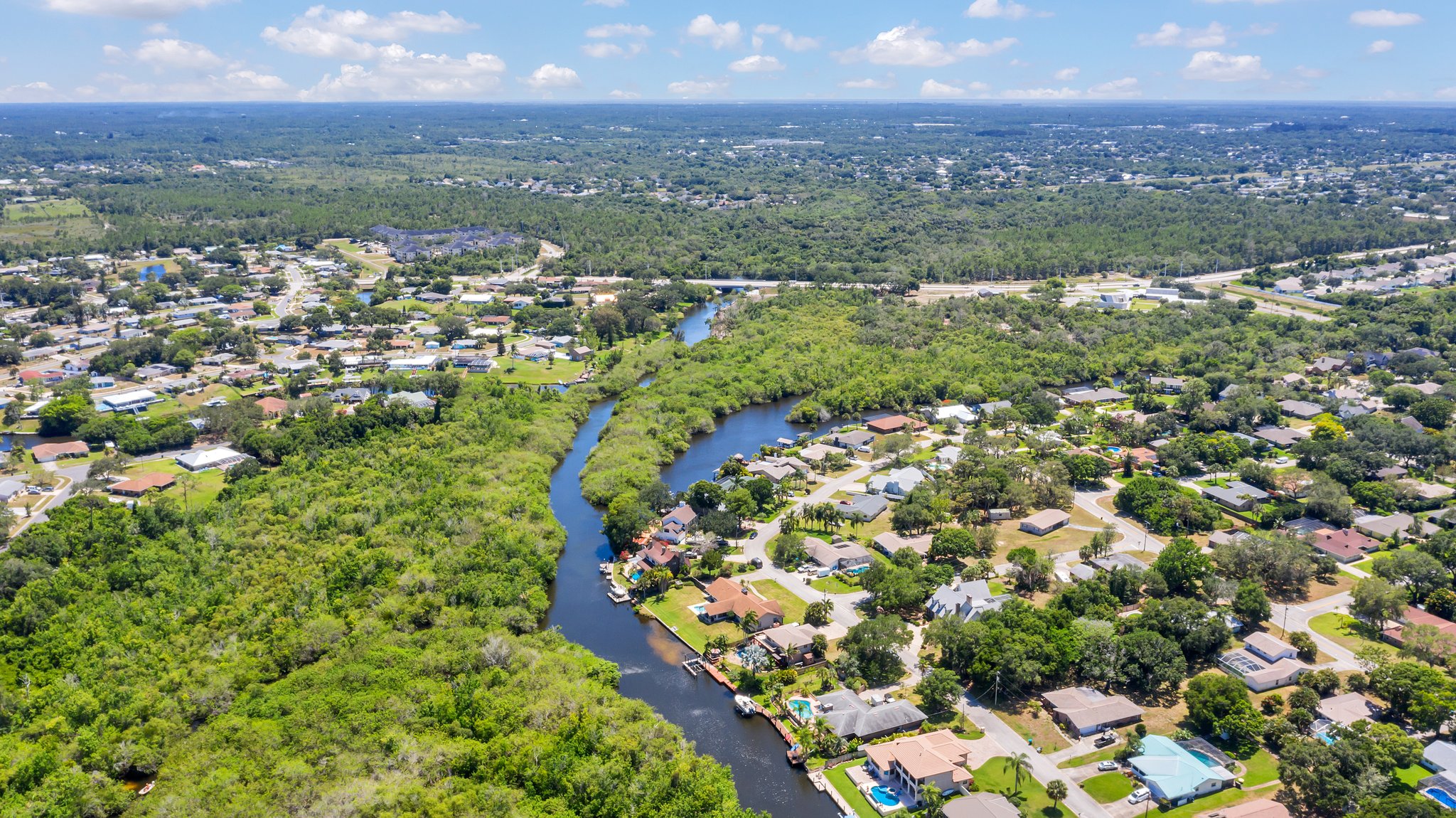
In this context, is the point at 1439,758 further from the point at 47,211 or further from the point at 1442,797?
the point at 47,211

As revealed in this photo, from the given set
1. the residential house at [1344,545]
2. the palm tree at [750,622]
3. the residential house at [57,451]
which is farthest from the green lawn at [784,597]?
the residential house at [57,451]

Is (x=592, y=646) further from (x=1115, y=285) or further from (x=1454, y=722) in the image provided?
(x=1115, y=285)

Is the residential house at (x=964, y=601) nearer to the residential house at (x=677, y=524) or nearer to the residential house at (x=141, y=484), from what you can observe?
the residential house at (x=677, y=524)

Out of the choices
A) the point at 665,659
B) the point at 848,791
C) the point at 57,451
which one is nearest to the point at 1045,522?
the point at 665,659

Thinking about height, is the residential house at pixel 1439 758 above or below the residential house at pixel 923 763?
above

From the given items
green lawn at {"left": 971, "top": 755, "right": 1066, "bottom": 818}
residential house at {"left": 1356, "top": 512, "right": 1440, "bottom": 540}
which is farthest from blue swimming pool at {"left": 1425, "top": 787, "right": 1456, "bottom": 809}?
residential house at {"left": 1356, "top": 512, "right": 1440, "bottom": 540}

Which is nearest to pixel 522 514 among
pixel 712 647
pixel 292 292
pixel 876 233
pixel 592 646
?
pixel 592 646
